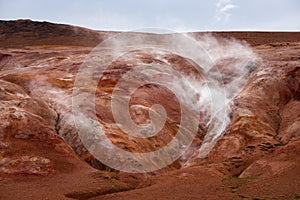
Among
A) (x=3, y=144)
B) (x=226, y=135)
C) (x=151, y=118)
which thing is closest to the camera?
(x=3, y=144)

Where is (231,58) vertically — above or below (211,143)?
above

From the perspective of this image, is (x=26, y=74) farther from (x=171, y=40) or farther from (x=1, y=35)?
(x=1, y=35)

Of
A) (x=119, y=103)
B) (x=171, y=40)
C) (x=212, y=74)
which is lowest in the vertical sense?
(x=119, y=103)

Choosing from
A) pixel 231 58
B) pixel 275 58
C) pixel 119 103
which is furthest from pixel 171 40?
pixel 119 103

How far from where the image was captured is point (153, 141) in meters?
38.0

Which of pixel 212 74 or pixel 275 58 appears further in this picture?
pixel 212 74

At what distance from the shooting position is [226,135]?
3778cm

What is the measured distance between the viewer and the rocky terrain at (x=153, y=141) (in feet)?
85.0

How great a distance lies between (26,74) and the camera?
177 ft

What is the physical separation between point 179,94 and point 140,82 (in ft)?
20.3

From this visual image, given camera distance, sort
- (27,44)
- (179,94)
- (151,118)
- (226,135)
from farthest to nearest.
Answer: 1. (27,44)
2. (179,94)
3. (151,118)
4. (226,135)

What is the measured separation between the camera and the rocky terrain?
25.9 metres

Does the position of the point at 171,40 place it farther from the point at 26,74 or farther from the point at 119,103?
the point at 119,103

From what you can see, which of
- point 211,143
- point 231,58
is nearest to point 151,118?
point 211,143
